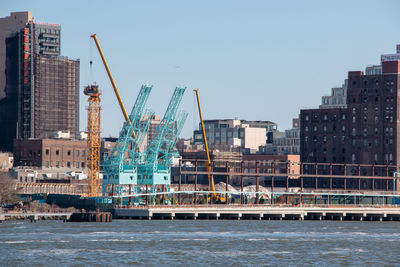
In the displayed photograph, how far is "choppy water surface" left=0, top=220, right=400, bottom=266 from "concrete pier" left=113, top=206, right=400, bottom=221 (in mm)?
10966

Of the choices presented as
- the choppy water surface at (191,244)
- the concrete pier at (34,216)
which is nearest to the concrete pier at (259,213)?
the choppy water surface at (191,244)

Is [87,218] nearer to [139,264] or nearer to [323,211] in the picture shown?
[323,211]

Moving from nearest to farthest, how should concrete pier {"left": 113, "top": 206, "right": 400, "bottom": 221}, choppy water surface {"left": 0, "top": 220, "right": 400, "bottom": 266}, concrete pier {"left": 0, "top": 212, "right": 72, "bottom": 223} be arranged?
choppy water surface {"left": 0, "top": 220, "right": 400, "bottom": 266}
concrete pier {"left": 0, "top": 212, "right": 72, "bottom": 223}
concrete pier {"left": 113, "top": 206, "right": 400, "bottom": 221}

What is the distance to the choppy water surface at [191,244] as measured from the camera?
100894 millimetres

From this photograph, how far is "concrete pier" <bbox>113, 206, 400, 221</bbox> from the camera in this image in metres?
171

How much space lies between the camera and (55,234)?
128250 millimetres

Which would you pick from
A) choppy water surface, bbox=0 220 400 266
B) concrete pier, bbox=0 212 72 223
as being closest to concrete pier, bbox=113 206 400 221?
choppy water surface, bbox=0 220 400 266

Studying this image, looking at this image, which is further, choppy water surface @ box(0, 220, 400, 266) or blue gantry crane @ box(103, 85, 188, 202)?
blue gantry crane @ box(103, 85, 188, 202)

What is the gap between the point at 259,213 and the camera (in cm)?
17662

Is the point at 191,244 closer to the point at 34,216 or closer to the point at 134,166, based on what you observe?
the point at 34,216

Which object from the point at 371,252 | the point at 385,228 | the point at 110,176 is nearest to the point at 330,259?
the point at 371,252

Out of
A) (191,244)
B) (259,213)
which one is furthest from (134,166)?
(191,244)

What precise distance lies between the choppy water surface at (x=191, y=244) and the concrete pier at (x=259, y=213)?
1097cm

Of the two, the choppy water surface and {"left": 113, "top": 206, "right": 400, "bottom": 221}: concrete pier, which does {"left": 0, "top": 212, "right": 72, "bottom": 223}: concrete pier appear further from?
{"left": 113, "top": 206, "right": 400, "bottom": 221}: concrete pier
